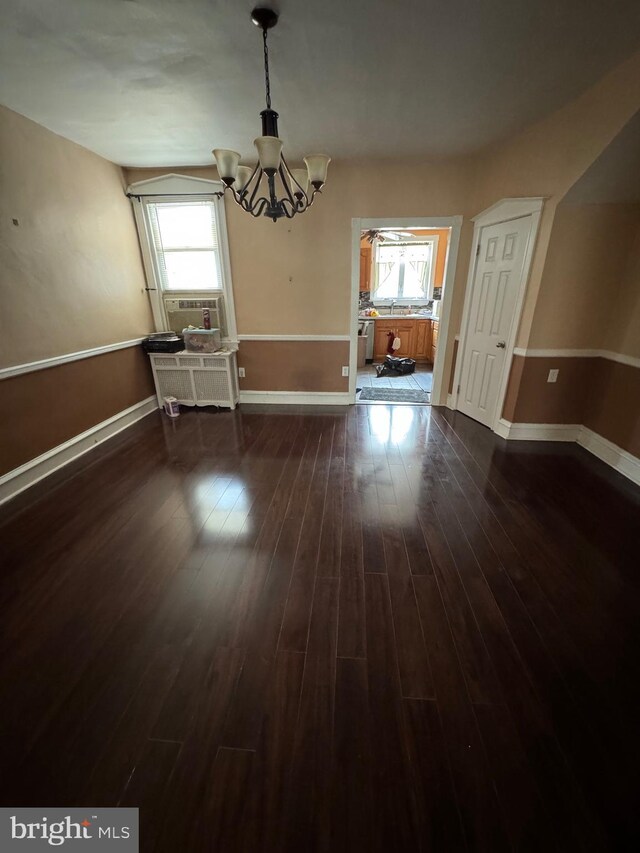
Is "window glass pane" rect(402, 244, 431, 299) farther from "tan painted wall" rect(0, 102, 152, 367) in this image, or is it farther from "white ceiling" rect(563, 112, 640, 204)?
"tan painted wall" rect(0, 102, 152, 367)

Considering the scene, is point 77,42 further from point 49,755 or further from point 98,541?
point 49,755

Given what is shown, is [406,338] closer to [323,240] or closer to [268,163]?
[323,240]

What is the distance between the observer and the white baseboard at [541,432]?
3.38 metres

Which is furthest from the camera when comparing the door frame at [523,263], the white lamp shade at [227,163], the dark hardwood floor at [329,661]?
the door frame at [523,263]

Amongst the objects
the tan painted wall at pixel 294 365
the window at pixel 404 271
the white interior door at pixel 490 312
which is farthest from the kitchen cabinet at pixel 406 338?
the white interior door at pixel 490 312

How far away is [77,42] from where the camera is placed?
6.11 ft

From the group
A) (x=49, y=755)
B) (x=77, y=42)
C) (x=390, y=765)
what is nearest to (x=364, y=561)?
(x=390, y=765)

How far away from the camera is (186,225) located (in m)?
3.95

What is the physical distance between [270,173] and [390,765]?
8.63 feet

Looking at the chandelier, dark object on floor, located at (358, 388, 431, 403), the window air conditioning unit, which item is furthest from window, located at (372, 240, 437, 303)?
the chandelier

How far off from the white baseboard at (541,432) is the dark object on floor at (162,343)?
149 inches

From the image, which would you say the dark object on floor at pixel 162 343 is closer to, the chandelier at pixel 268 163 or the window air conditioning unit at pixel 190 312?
the window air conditioning unit at pixel 190 312

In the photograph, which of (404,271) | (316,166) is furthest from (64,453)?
(404,271)

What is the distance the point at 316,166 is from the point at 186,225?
2.57m
